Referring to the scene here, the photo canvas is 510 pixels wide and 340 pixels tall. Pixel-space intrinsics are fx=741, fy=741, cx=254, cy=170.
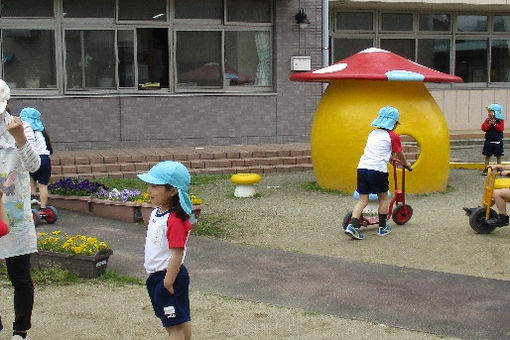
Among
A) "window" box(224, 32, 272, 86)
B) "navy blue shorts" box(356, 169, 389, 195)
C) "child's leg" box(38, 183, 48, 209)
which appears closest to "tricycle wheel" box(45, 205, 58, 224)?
"child's leg" box(38, 183, 48, 209)

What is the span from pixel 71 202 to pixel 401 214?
184 inches

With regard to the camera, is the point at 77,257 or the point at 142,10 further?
the point at 142,10

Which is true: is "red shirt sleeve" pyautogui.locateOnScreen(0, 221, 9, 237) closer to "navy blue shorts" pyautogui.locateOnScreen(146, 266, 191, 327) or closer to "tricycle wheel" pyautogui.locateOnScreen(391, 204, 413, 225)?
"navy blue shorts" pyautogui.locateOnScreen(146, 266, 191, 327)

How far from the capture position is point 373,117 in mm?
11648

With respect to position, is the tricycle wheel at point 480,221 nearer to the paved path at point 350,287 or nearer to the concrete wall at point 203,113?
the paved path at point 350,287

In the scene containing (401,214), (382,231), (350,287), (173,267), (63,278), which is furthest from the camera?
(401,214)

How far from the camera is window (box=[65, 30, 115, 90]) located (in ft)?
52.2

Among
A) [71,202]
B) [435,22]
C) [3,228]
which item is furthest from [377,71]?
[435,22]

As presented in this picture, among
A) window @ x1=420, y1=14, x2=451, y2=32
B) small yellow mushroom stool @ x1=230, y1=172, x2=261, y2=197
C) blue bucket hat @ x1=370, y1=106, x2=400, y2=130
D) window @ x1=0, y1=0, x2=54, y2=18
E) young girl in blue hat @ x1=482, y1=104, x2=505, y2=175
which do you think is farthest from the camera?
window @ x1=420, y1=14, x2=451, y2=32

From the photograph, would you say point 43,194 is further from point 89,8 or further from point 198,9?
point 198,9

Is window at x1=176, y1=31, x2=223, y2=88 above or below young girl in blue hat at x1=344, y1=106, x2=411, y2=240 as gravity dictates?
above

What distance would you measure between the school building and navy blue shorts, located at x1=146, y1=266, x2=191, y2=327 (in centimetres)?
1160

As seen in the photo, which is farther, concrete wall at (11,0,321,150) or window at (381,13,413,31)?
window at (381,13,413,31)

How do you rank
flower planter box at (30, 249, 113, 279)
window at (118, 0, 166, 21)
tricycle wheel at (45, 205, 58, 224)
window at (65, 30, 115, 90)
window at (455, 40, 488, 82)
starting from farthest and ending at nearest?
window at (455, 40, 488, 82) < window at (118, 0, 166, 21) < window at (65, 30, 115, 90) < tricycle wheel at (45, 205, 58, 224) < flower planter box at (30, 249, 113, 279)
